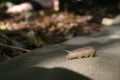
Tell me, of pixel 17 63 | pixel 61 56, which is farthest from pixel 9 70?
pixel 61 56

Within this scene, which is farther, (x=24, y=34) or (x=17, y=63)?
(x=24, y=34)

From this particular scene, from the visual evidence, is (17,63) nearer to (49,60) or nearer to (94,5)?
(49,60)

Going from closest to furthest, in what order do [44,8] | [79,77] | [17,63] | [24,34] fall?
[79,77] → [17,63] → [24,34] → [44,8]

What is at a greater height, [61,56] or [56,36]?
[61,56]

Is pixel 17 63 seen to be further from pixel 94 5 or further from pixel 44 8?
pixel 94 5

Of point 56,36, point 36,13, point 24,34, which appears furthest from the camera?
point 36,13

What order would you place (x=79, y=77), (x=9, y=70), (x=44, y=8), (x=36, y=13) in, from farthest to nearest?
(x=44, y=8)
(x=36, y=13)
(x=9, y=70)
(x=79, y=77)

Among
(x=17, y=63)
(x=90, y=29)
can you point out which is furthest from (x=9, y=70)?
(x=90, y=29)

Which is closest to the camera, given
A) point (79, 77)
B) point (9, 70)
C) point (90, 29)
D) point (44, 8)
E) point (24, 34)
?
point (79, 77)

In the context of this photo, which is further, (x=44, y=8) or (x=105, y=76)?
(x=44, y=8)
